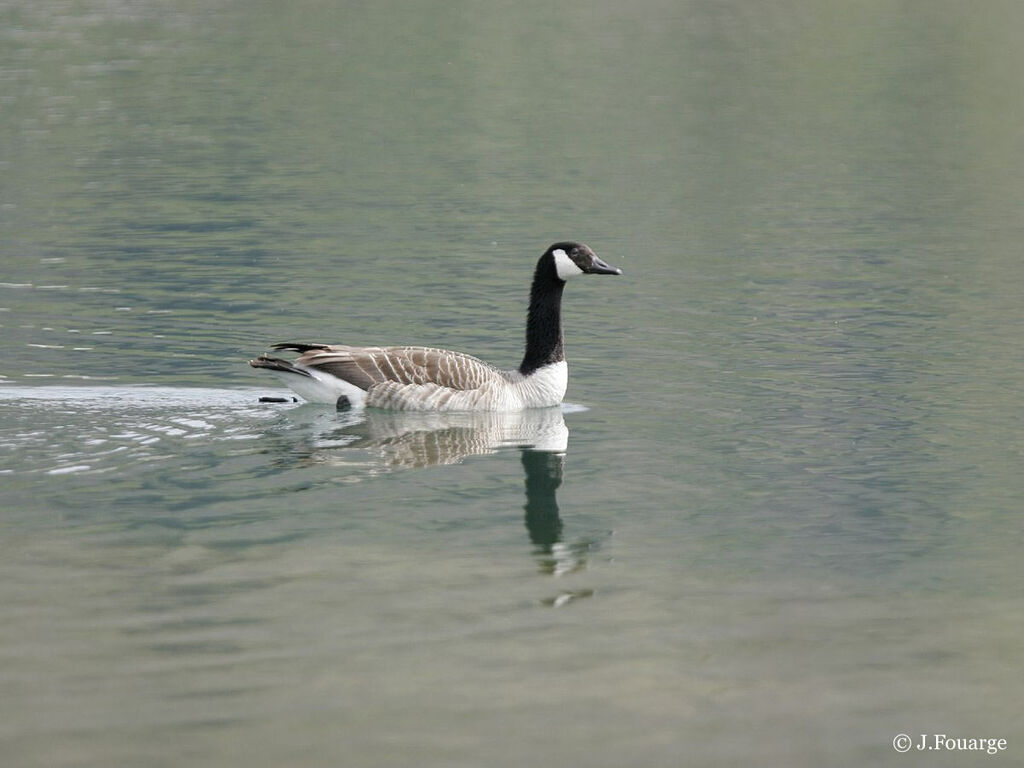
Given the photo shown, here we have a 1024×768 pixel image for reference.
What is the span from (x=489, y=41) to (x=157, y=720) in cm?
5629

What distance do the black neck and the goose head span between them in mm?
84

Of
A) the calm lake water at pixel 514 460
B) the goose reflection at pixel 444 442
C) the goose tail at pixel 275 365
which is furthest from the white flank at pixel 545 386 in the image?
the goose tail at pixel 275 365

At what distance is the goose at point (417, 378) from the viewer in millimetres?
18203

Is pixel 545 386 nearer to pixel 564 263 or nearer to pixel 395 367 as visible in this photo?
pixel 564 263

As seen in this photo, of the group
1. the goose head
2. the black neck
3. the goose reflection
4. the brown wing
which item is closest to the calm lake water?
the goose reflection

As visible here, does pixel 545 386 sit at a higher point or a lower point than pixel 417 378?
lower

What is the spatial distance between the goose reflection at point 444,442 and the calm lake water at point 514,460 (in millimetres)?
64

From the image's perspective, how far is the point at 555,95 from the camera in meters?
52.0

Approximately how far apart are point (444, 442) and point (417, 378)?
3.36ft

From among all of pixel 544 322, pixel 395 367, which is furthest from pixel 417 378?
pixel 544 322

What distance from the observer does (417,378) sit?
18.3m

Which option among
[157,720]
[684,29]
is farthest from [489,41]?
[157,720]

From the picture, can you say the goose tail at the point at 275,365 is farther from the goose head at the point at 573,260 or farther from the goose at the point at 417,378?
the goose head at the point at 573,260

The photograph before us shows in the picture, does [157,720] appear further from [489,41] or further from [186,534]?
[489,41]
